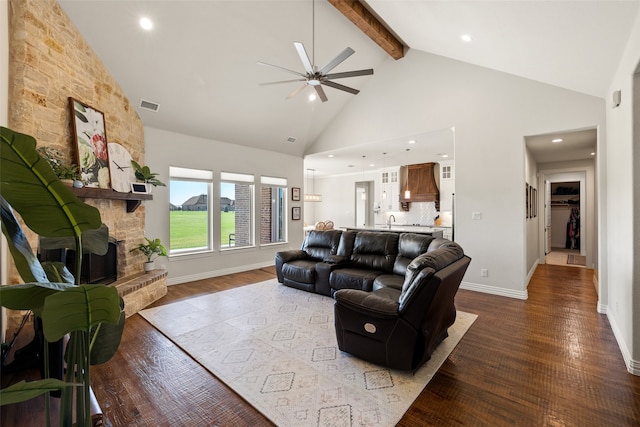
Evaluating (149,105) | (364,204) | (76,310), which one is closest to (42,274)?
(76,310)

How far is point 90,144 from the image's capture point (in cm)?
359

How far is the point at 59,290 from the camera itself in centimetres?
78

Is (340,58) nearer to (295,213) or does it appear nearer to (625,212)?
(625,212)

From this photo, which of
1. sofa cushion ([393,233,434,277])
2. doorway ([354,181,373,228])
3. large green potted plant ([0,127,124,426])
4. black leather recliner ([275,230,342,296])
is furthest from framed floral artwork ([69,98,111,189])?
doorway ([354,181,373,228])

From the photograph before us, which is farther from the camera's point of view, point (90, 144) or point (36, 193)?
point (90, 144)

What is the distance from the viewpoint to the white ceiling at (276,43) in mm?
2736

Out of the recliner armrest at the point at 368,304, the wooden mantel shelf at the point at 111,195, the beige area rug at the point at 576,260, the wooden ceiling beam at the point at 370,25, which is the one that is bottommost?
the beige area rug at the point at 576,260

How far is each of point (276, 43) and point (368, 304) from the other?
4.27 m

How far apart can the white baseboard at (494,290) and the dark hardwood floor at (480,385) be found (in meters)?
0.85

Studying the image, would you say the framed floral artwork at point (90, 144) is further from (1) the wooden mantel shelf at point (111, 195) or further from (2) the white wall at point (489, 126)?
(2) the white wall at point (489, 126)

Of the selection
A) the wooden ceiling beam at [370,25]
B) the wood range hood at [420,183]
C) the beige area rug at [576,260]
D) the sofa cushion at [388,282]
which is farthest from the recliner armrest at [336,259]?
the beige area rug at [576,260]

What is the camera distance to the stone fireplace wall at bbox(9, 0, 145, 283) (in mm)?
2791

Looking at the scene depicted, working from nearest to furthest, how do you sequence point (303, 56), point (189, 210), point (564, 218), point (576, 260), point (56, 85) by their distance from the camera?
point (56, 85) → point (303, 56) → point (189, 210) → point (576, 260) → point (564, 218)

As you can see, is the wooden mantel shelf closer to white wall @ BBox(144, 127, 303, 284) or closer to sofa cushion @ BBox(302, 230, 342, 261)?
white wall @ BBox(144, 127, 303, 284)
